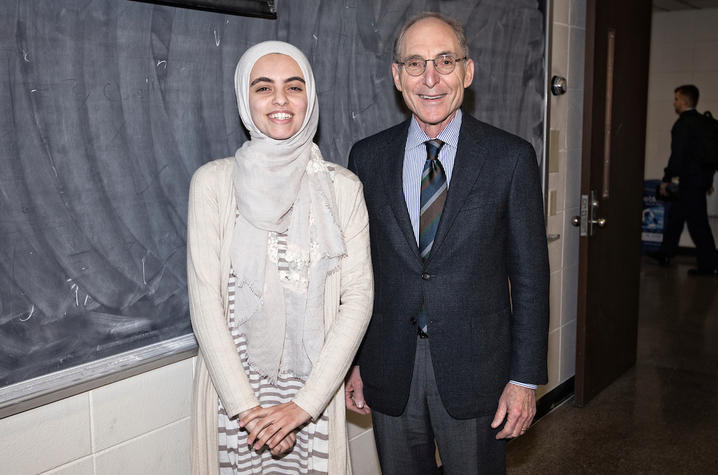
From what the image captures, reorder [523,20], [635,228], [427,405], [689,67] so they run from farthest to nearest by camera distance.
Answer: [689,67] < [635,228] < [523,20] < [427,405]

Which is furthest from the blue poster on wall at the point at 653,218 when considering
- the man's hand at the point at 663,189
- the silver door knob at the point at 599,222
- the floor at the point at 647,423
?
the silver door knob at the point at 599,222

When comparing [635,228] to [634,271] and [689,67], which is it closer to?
[634,271]

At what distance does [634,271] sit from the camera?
4145mm

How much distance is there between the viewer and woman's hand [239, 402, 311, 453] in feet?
5.02

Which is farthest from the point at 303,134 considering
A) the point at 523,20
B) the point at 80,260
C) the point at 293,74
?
the point at 523,20

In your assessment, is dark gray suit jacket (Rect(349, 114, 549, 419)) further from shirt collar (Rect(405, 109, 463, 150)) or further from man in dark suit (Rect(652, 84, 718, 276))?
man in dark suit (Rect(652, 84, 718, 276))

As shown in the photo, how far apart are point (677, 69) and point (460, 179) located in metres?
7.63

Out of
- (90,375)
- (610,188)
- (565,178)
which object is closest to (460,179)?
(90,375)

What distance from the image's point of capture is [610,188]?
368 centimetres

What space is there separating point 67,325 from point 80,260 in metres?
0.15

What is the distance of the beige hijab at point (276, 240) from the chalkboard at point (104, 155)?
197mm

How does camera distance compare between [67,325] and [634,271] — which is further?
[634,271]

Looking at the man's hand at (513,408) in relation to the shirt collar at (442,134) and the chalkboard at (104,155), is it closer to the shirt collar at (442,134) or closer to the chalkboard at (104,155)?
the shirt collar at (442,134)

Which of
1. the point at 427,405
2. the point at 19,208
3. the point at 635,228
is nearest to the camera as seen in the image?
the point at 19,208
